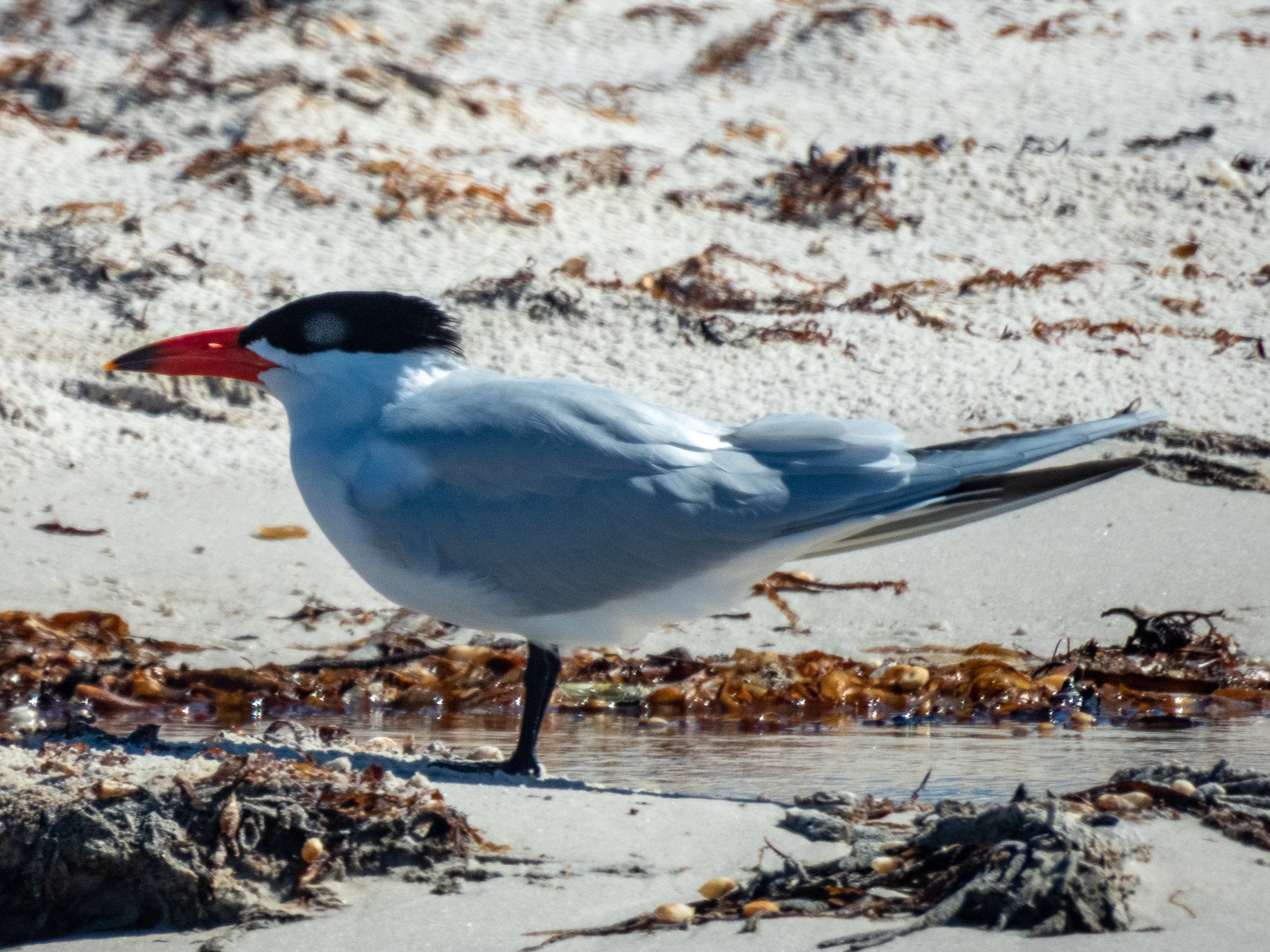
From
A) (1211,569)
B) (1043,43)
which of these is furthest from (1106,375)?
(1043,43)

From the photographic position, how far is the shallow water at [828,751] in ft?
11.8

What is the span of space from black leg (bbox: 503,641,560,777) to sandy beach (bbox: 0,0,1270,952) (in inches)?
20.6

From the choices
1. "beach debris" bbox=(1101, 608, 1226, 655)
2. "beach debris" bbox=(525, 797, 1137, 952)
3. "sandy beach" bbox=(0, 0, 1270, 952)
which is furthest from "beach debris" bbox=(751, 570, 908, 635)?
"beach debris" bbox=(525, 797, 1137, 952)

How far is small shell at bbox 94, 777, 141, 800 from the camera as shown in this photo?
264 centimetres

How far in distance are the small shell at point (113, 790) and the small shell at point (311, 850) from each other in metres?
0.31

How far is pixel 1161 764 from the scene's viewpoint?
9.93 feet

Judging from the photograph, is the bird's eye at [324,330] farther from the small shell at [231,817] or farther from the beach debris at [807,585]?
the beach debris at [807,585]

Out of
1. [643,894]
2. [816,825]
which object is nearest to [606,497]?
[816,825]

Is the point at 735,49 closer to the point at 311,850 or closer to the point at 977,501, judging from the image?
the point at 977,501

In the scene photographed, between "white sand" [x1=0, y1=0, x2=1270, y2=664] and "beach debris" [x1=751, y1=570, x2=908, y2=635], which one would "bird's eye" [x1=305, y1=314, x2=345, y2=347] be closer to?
"white sand" [x1=0, y1=0, x2=1270, y2=664]

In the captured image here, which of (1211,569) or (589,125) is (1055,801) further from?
(589,125)

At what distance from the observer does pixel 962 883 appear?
236 centimetres

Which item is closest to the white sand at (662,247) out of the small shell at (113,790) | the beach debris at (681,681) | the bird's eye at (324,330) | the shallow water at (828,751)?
the beach debris at (681,681)

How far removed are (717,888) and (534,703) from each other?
1323mm
